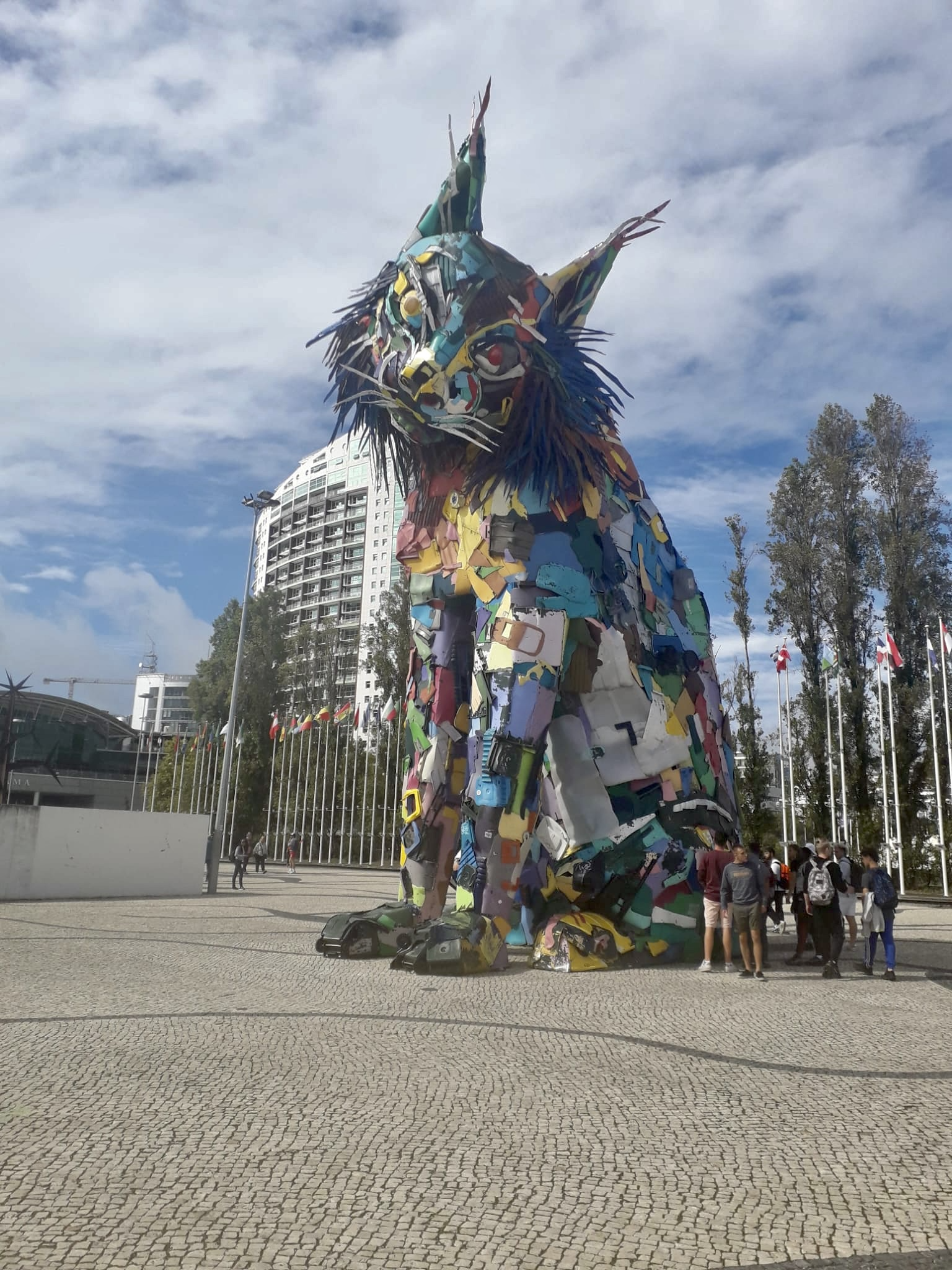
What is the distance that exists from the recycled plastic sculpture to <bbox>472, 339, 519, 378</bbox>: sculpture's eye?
19mm

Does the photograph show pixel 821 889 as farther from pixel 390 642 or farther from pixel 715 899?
pixel 390 642

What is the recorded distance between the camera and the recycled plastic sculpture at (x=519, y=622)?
8062mm

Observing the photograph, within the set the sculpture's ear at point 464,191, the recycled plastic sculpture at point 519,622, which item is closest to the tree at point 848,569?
the recycled plastic sculpture at point 519,622

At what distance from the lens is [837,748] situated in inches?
1133

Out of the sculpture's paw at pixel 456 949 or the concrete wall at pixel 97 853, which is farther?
the concrete wall at pixel 97 853

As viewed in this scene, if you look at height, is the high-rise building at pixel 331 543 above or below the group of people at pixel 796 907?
above

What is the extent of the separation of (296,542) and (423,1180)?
87079mm

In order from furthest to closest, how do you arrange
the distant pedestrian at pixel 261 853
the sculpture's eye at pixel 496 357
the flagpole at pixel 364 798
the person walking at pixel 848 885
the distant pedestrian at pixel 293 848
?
1. the flagpole at pixel 364 798
2. the distant pedestrian at pixel 293 848
3. the distant pedestrian at pixel 261 853
4. the person walking at pixel 848 885
5. the sculpture's eye at pixel 496 357

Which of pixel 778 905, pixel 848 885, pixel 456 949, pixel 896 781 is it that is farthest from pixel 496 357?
pixel 896 781

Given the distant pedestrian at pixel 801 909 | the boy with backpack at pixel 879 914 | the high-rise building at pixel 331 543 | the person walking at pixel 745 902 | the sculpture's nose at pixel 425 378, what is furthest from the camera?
the high-rise building at pixel 331 543

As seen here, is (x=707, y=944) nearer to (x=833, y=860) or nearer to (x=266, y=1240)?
(x=833, y=860)

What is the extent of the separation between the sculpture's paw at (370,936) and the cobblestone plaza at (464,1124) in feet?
3.20

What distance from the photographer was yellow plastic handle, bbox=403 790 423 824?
880 cm

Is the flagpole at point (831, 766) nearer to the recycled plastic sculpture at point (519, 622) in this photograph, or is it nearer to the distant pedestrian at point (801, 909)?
the distant pedestrian at point (801, 909)
